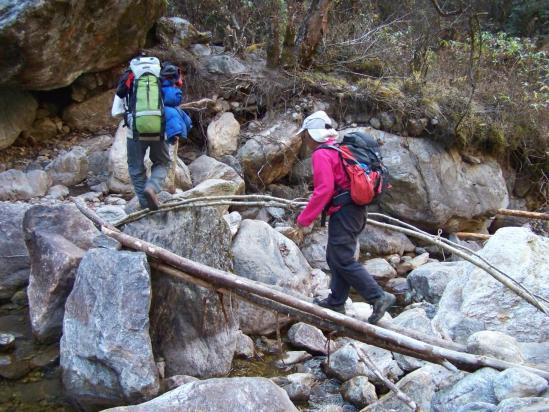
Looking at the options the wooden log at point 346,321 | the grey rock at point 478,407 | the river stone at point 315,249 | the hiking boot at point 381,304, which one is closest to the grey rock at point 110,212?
the wooden log at point 346,321

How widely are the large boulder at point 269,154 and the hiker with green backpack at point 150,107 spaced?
409cm

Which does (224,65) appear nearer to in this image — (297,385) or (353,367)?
(353,367)

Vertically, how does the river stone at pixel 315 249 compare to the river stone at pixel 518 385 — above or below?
below

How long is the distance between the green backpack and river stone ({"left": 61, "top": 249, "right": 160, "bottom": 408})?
1.30 metres

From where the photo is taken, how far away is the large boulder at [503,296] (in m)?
5.43

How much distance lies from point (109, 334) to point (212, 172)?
466 cm

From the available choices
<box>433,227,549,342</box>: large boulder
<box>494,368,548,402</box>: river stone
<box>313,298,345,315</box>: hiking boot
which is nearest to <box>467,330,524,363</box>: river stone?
<box>494,368,548,402</box>: river stone

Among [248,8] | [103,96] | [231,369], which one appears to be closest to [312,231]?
[231,369]

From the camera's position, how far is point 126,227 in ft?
18.5

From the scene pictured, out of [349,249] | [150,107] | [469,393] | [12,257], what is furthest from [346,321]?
[12,257]

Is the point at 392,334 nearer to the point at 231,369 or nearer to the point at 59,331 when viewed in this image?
the point at 231,369

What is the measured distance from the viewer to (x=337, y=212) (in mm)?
4344

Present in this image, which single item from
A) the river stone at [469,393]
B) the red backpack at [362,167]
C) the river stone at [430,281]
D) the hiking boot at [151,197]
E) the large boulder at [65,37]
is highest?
the large boulder at [65,37]

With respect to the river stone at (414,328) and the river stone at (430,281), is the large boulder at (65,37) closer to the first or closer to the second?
the river stone at (414,328)
